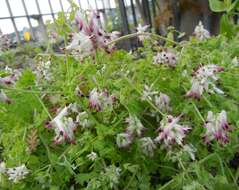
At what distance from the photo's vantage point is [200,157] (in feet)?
1.61

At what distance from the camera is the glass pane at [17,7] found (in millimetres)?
6088

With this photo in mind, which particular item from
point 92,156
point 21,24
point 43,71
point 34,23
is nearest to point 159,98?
point 92,156

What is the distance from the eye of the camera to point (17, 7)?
20.5 ft

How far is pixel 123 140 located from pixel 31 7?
656 centimetres

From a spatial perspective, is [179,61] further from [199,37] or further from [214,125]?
[199,37]

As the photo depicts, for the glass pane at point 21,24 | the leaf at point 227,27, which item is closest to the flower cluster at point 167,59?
the leaf at point 227,27

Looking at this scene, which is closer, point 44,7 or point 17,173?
point 17,173

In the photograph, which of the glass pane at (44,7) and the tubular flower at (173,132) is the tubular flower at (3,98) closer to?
the tubular flower at (173,132)

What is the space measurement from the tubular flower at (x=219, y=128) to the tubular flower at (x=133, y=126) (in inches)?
3.2

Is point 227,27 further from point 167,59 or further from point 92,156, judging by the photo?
point 92,156

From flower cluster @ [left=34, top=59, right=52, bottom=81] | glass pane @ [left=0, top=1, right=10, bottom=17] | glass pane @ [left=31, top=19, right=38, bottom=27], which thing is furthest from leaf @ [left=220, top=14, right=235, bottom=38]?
glass pane @ [left=31, top=19, right=38, bottom=27]

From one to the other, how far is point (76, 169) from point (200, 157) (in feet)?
0.54

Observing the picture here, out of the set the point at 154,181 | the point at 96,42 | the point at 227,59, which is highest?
the point at 96,42

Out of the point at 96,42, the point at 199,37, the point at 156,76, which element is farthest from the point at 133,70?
the point at 199,37
